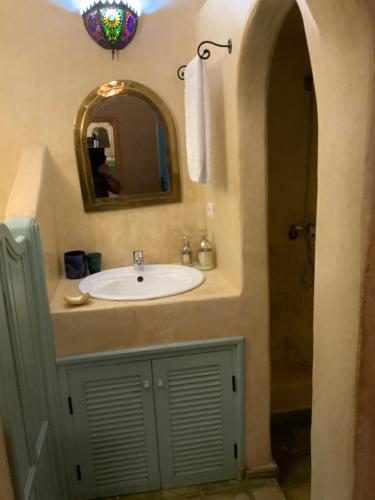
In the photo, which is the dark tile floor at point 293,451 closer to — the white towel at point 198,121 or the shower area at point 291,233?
the shower area at point 291,233

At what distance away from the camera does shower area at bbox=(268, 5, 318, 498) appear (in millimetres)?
2277

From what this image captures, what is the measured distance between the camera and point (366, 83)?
0.81 metres

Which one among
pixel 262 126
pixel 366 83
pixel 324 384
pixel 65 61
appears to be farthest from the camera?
pixel 65 61

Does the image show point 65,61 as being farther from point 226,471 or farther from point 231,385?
point 226,471

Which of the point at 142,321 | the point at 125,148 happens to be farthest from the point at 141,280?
the point at 125,148

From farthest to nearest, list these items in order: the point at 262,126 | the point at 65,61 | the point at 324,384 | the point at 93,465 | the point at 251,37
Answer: the point at 65,61 < the point at 93,465 < the point at 262,126 < the point at 251,37 < the point at 324,384

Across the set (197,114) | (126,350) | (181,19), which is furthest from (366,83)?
(181,19)

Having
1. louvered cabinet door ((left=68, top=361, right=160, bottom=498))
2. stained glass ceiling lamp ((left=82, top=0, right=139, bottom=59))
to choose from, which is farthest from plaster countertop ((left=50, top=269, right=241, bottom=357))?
stained glass ceiling lamp ((left=82, top=0, right=139, bottom=59))

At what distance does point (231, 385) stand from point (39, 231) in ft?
3.63

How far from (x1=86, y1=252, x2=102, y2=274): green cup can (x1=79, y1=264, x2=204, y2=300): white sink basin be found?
0.26 feet

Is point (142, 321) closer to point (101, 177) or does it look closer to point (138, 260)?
point (138, 260)

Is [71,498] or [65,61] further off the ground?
[65,61]

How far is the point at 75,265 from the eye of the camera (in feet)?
6.93

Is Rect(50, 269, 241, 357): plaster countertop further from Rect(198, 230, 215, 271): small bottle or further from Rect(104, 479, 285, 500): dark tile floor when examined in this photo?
Rect(104, 479, 285, 500): dark tile floor
